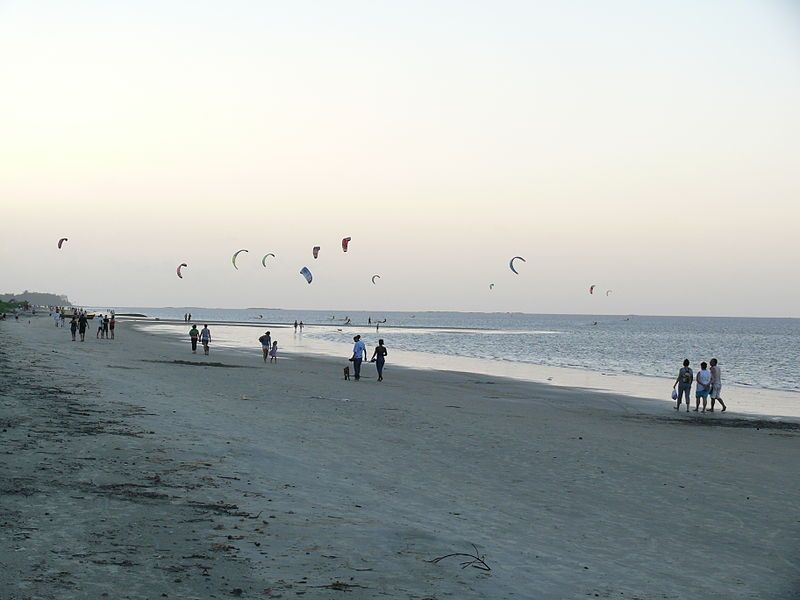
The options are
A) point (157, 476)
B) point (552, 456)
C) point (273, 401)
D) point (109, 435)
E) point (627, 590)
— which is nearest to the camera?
point (627, 590)

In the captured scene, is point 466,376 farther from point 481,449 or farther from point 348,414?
point 481,449

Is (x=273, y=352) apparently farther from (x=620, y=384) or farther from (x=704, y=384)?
(x=704, y=384)

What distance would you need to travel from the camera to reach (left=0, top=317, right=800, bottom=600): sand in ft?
20.5

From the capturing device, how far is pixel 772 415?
22.6 meters

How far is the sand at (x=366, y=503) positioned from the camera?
625 centimetres

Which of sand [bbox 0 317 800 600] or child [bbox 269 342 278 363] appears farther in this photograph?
child [bbox 269 342 278 363]

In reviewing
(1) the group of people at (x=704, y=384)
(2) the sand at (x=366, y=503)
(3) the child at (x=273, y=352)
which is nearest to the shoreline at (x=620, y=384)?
(1) the group of people at (x=704, y=384)

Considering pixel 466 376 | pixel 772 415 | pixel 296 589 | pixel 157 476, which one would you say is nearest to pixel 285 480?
pixel 157 476

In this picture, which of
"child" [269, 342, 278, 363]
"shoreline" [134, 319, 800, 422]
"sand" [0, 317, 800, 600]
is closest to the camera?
"sand" [0, 317, 800, 600]

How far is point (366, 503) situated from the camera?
8.73m

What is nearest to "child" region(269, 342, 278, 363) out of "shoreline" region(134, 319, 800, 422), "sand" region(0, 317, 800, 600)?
"shoreline" region(134, 319, 800, 422)

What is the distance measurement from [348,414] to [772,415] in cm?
1313

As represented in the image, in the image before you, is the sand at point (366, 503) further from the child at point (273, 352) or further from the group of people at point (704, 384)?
the child at point (273, 352)

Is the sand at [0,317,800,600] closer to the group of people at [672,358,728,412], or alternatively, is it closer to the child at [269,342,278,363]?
the group of people at [672,358,728,412]
